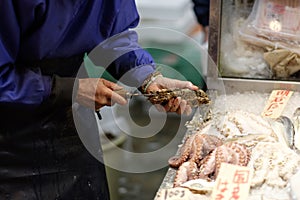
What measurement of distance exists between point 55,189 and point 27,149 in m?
0.18

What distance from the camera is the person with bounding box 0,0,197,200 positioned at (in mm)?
1526

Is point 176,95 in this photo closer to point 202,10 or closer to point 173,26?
point 202,10

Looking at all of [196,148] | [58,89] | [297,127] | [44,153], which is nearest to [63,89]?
[58,89]

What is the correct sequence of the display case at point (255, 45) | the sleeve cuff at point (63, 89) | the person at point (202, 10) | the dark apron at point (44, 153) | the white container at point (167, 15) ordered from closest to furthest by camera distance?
the sleeve cuff at point (63, 89) → the dark apron at point (44, 153) → the display case at point (255, 45) → the person at point (202, 10) → the white container at point (167, 15)

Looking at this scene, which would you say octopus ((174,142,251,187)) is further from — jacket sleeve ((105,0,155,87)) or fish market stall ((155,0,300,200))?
jacket sleeve ((105,0,155,87))

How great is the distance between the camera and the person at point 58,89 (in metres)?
1.53

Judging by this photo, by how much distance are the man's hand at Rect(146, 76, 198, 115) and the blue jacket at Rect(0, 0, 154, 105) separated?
62mm

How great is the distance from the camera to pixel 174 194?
1237mm

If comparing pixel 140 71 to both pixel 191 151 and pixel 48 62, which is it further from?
pixel 191 151

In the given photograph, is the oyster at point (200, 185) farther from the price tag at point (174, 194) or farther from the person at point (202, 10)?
the person at point (202, 10)

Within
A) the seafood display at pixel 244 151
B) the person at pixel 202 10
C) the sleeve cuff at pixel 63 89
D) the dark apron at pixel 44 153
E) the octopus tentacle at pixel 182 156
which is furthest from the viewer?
the person at pixel 202 10

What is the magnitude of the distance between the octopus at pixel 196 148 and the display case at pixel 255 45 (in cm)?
57

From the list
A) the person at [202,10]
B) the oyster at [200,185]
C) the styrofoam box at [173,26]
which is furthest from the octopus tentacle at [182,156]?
the styrofoam box at [173,26]

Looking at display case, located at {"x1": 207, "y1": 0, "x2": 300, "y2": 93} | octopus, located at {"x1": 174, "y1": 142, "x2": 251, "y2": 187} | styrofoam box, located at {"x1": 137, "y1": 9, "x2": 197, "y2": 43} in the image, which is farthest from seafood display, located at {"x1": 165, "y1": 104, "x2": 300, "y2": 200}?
styrofoam box, located at {"x1": 137, "y1": 9, "x2": 197, "y2": 43}
